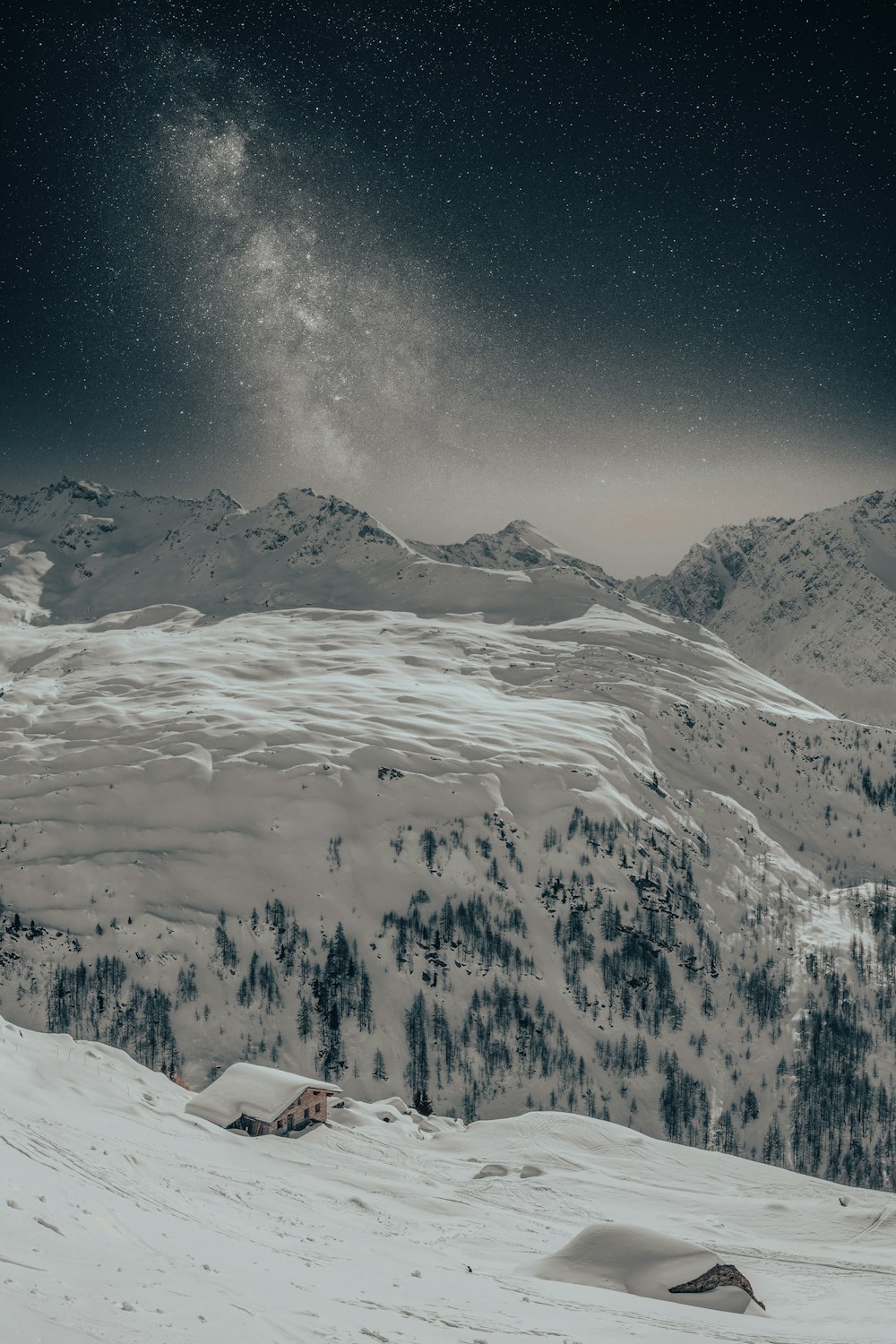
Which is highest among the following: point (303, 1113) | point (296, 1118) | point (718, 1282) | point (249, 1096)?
point (718, 1282)

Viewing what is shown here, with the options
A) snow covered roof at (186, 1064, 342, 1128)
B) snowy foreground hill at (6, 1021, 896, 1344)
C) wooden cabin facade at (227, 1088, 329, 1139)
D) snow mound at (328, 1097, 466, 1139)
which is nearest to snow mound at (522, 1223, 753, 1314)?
snowy foreground hill at (6, 1021, 896, 1344)

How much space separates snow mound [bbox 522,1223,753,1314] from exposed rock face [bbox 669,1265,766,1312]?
18 cm

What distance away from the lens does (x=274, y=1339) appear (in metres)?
21.3

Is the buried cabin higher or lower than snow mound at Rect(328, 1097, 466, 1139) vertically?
higher

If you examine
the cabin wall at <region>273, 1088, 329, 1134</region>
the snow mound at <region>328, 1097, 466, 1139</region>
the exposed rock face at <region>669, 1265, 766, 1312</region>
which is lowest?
the snow mound at <region>328, 1097, 466, 1139</region>

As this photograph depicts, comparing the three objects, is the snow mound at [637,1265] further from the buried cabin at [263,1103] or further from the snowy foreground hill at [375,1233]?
the buried cabin at [263,1103]

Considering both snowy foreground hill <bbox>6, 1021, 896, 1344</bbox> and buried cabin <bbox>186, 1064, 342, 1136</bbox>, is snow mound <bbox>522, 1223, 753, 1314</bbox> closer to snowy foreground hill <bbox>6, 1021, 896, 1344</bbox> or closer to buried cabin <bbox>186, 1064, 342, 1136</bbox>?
snowy foreground hill <bbox>6, 1021, 896, 1344</bbox>

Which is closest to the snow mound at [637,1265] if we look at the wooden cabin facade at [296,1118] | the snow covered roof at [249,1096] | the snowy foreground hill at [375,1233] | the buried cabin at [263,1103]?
the snowy foreground hill at [375,1233]

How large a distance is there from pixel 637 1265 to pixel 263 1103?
3395 centimetres

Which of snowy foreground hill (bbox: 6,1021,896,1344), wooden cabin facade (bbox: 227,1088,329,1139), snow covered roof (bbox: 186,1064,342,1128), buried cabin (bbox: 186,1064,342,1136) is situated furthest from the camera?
snow covered roof (bbox: 186,1064,342,1128)

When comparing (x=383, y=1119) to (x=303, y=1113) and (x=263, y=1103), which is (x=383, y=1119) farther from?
(x=263, y=1103)

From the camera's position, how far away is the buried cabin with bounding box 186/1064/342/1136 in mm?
68375

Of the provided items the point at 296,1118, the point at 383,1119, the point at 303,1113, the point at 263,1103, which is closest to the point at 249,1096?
the point at 263,1103

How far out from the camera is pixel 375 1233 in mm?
44750
